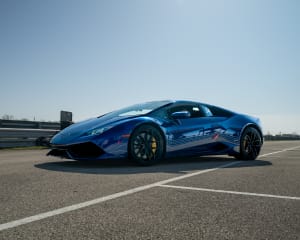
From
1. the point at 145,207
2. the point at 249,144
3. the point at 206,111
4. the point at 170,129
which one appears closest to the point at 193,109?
the point at 206,111

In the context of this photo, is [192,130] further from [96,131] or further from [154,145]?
[96,131]

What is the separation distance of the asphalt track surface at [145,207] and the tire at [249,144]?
310 centimetres

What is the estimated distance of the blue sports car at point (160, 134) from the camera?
5.30 meters

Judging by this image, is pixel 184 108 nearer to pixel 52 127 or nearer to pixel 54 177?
pixel 54 177

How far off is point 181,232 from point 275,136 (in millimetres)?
41394

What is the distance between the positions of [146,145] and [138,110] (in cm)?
84

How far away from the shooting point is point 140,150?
223 inches

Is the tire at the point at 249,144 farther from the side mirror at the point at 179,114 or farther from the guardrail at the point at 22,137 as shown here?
the guardrail at the point at 22,137

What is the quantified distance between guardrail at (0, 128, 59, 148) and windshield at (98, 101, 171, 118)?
3.70 metres

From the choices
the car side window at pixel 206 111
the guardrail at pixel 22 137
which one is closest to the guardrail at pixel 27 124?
the guardrail at pixel 22 137

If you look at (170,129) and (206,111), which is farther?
(206,111)

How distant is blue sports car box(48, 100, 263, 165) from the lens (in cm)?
530

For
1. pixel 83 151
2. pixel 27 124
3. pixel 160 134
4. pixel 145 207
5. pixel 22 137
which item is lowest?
pixel 145 207

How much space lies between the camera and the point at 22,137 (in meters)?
10.6
